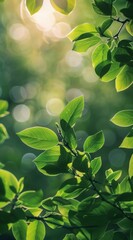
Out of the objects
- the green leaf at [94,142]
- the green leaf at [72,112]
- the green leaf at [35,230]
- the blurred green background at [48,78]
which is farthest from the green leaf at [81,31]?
the blurred green background at [48,78]

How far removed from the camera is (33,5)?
3.81 feet

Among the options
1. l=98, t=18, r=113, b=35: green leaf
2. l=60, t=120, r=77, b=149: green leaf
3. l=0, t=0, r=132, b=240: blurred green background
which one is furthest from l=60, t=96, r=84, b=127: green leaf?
l=0, t=0, r=132, b=240: blurred green background

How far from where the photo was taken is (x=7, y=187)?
3.30ft

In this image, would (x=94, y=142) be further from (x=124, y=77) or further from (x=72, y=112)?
(x=124, y=77)

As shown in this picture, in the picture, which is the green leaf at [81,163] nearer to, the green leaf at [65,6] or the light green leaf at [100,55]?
the light green leaf at [100,55]

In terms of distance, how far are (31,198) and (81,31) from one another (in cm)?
59

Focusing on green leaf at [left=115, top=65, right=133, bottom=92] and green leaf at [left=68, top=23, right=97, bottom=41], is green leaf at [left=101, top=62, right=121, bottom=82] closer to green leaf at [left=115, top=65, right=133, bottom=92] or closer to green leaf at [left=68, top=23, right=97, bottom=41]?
green leaf at [left=115, top=65, right=133, bottom=92]

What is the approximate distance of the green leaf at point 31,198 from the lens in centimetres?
103

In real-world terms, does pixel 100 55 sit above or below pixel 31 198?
above

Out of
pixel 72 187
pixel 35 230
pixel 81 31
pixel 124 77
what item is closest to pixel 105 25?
pixel 81 31

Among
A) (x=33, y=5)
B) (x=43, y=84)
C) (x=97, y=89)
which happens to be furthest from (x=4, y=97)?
(x=33, y=5)

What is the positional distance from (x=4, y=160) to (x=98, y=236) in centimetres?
859

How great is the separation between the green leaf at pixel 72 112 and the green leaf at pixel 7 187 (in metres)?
0.24

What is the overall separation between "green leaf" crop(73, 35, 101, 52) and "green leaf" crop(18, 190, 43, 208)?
52 cm
